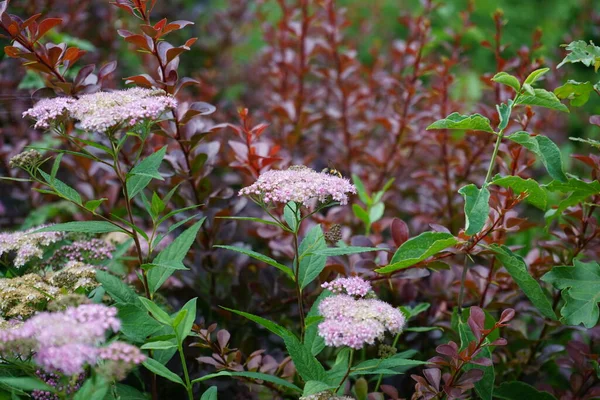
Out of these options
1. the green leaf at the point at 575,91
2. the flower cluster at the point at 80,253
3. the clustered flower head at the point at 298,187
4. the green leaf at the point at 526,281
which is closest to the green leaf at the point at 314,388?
the clustered flower head at the point at 298,187

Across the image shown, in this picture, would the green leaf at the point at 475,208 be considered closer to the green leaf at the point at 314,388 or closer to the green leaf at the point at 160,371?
the green leaf at the point at 314,388

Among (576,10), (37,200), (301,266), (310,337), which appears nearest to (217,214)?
(301,266)

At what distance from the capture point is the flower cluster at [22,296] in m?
0.89

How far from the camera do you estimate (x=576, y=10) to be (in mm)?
3463

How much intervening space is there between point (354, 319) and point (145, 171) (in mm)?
409

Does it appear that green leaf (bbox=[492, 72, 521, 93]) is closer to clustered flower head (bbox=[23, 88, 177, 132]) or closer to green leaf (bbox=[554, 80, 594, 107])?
green leaf (bbox=[554, 80, 594, 107])

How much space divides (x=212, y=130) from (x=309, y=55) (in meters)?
0.87

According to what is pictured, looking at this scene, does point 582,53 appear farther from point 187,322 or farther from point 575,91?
point 187,322

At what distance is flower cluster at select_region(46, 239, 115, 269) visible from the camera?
1124 millimetres

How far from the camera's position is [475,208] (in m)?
0.92

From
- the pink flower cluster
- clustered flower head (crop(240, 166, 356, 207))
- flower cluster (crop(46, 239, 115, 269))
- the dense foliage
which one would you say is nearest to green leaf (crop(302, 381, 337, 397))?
the dense foliage

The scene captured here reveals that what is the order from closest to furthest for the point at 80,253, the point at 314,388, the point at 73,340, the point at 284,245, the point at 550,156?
the point at 73,340
the point at 314,388
the point at 550,156
the point at 80,253
the point at 284,245

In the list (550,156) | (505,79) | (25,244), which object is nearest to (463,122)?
(505,79)

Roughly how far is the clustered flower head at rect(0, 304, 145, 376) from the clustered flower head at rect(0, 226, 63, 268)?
0.28 m
